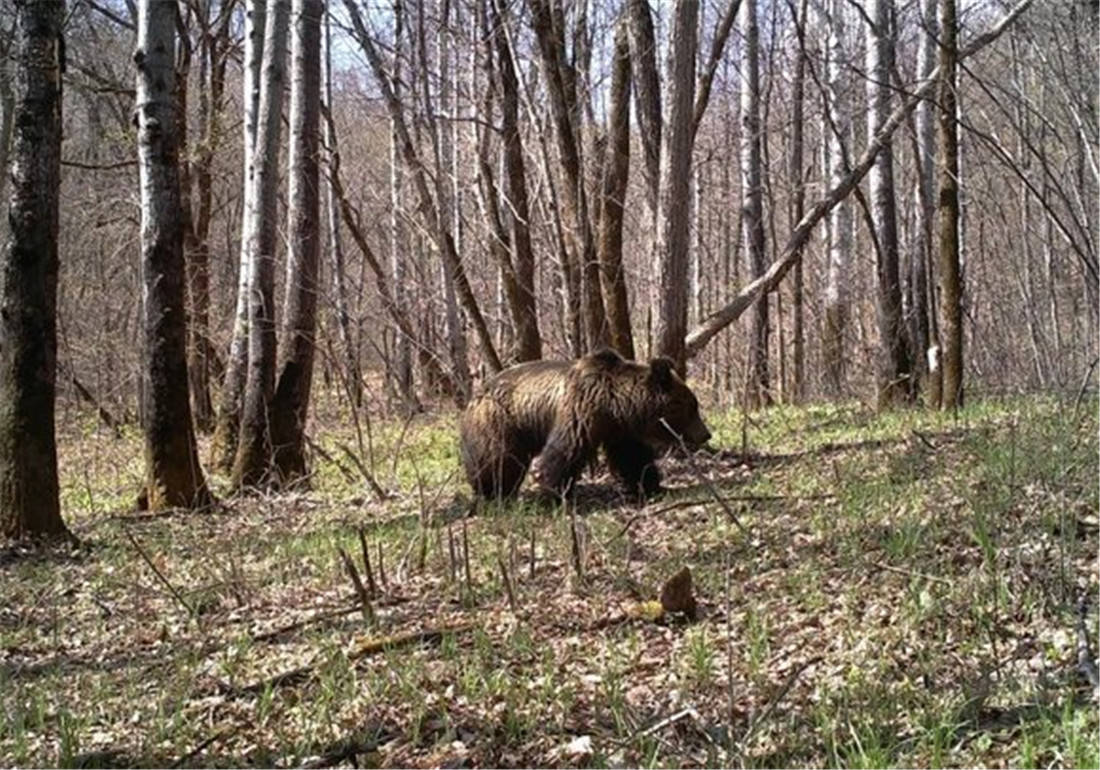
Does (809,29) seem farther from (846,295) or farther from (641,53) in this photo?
(641,53)

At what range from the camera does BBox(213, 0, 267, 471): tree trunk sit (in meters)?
11.4

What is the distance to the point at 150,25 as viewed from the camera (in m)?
9.56

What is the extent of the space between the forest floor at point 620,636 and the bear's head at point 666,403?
0.82 metres

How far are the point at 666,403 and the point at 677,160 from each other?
94.9 inches

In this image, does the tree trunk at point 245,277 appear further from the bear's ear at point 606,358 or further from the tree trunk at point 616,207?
the bear's ear at point 606,358

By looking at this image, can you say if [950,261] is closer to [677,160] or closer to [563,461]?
[677,160]

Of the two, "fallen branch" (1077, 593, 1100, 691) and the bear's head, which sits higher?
the bear's head

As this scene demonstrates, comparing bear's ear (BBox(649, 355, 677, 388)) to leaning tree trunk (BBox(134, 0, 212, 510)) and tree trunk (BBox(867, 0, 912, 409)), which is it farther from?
tree trunk (BBox(867, 0, 912, 409))

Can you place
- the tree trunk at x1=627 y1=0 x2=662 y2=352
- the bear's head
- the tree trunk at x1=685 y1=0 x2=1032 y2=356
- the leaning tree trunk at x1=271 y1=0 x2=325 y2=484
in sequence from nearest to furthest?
the bear's head, the tree trunk at x1=627 y1=0 x2=662 y2=352, the tree trunk at x1=685 y1=0 x2=1032 y2=356, the leaning tree trunk at x1=271 y1=0 x2=325 y2=484

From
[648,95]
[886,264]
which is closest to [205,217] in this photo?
[648,95]

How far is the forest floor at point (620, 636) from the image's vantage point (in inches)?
152

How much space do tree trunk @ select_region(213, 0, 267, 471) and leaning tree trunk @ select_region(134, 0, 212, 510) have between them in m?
1.64

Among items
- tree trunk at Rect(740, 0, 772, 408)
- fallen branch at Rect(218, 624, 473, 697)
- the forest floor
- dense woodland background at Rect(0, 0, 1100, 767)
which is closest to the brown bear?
dense woodland background at Rect(0, 0, 1100, 767)

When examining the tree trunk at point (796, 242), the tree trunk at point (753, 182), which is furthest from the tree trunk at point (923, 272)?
the tree trunk at point (753, 182)
